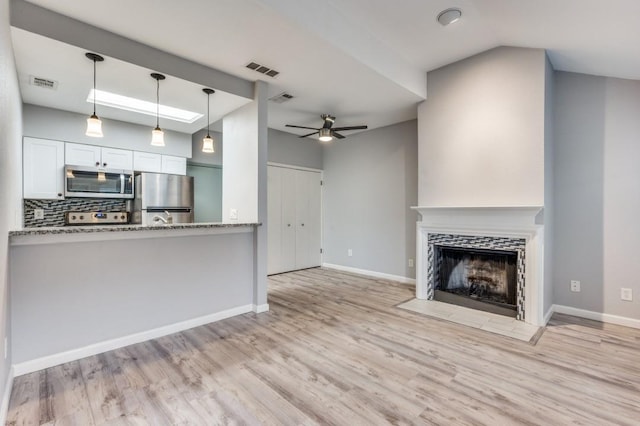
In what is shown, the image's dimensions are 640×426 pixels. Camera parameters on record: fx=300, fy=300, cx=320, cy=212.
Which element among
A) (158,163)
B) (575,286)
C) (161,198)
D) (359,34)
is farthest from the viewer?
(158,163)

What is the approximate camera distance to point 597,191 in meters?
3.29

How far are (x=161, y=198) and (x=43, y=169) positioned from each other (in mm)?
1423

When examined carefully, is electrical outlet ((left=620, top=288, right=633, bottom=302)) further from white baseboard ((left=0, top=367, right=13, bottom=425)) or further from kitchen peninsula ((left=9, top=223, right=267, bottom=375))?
white baseboard ((left=0, top=367, right=13, bottom=425))

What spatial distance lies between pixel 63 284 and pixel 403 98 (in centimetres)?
408

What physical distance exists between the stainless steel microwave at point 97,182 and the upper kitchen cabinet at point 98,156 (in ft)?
0.25

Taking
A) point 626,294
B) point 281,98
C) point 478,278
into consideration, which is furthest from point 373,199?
point 626,294

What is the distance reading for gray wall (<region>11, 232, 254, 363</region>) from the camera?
88.2 inches

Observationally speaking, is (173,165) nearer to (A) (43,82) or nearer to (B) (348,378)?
(A) (43,82)

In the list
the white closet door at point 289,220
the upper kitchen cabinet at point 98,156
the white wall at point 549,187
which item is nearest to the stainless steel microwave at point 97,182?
the upper kitchen cabinet at point 98,156

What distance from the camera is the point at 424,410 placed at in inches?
71.6

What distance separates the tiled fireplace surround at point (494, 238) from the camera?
315 cm

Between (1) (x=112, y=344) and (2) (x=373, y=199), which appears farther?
(2) (x=373, y=199)

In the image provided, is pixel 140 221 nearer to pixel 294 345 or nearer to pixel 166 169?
pixel 166 169

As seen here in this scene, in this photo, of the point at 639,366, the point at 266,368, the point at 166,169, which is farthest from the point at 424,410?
the point at 166,169
